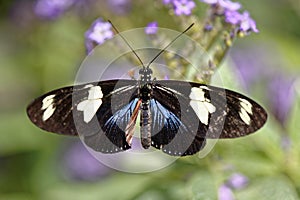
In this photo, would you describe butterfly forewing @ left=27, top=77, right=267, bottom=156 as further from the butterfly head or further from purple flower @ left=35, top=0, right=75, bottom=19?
purple flower @ left=35, top=0, right=75, bottom=19

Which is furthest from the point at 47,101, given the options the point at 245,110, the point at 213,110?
the point at 245,110

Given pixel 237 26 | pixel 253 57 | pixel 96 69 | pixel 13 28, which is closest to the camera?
pixel 237 26

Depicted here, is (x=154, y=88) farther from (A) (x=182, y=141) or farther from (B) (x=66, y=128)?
(B) (x=66, y=128)

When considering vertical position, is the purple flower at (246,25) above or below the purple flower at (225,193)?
above

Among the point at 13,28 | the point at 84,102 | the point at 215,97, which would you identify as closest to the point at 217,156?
the point at 215,97

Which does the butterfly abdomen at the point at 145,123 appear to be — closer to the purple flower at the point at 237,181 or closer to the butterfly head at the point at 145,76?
the butterfly head at the point at 145,76

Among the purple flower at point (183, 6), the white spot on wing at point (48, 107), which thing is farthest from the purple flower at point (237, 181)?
the white spot on wing at point (48, 107)
